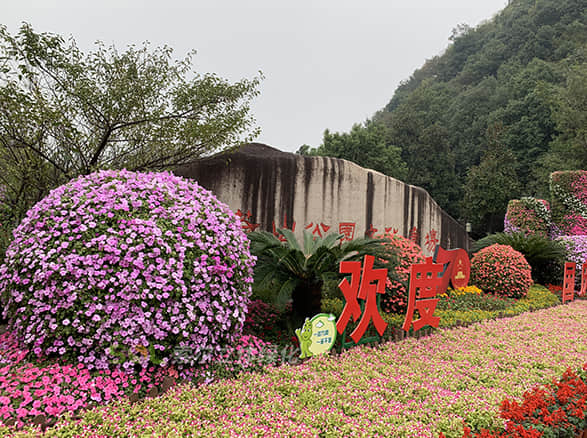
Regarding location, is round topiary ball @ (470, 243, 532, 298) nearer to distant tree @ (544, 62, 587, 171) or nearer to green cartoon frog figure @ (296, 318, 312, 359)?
green cartoon frog figure @ (296, 318, 312, 359)

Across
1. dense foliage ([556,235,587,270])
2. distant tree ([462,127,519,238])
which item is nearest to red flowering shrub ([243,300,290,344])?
dense foliage ([556,235,587,270])

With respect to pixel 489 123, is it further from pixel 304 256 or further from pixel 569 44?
pixel 304 256

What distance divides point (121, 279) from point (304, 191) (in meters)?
3.98

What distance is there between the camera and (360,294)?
3559 mm

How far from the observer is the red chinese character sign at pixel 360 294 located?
11.2ft

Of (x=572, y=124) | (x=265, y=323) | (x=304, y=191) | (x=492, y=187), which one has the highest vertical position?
(x=572, y=124)

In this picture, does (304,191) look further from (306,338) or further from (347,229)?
(306,338)

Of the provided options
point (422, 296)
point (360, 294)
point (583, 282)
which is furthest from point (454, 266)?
point (360, 294)

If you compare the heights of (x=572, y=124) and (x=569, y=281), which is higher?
(x=572, y=124)

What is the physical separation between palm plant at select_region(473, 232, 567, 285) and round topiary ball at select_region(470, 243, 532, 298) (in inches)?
53.4

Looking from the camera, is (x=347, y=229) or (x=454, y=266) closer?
(x=347, y=229)

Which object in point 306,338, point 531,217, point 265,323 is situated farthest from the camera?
point 531,217

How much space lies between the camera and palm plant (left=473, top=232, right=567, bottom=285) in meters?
8.80

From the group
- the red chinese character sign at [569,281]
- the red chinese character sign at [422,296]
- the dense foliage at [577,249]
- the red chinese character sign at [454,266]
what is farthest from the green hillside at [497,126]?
the red chinese character sign at [422,296]
